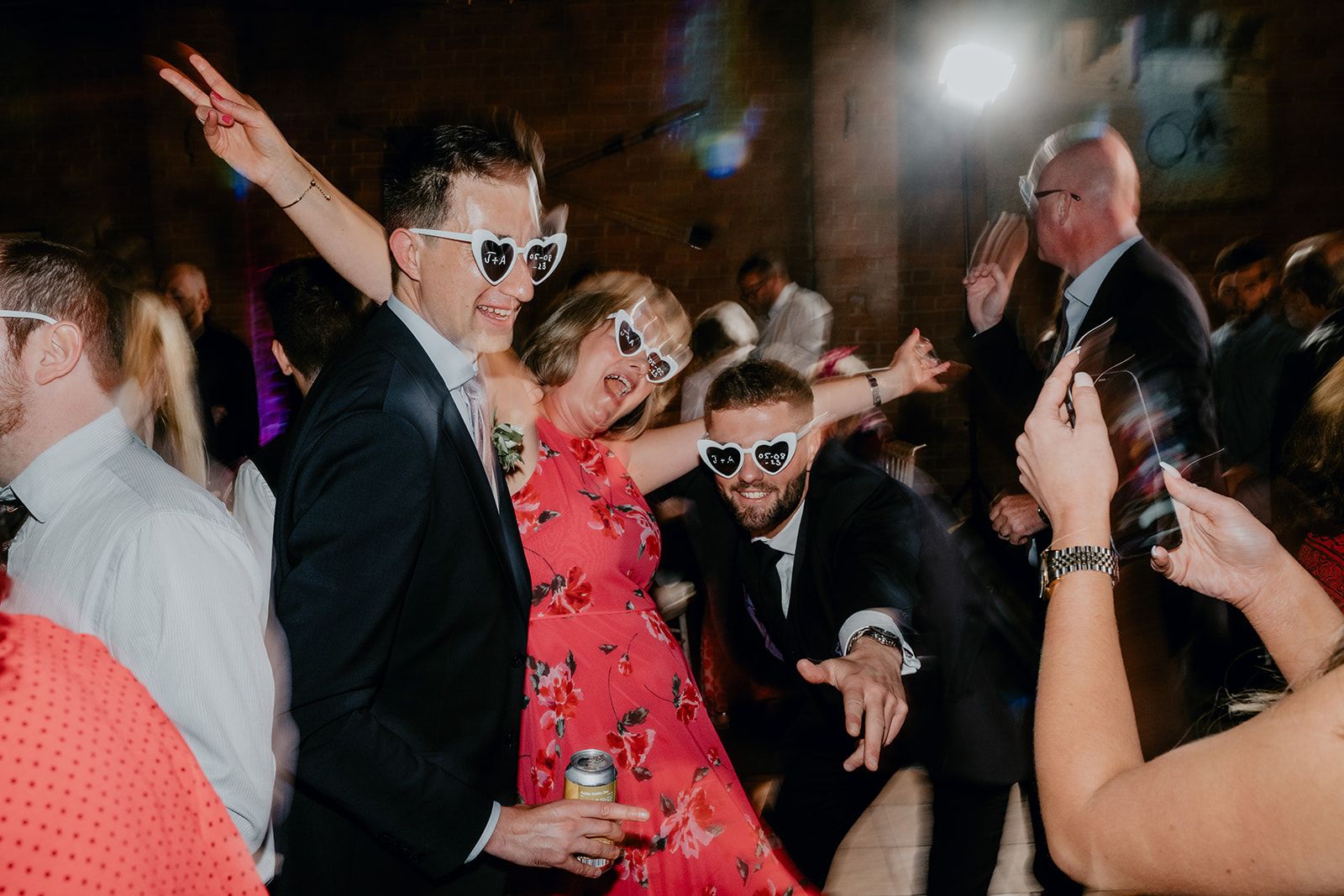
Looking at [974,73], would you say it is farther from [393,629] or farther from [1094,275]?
[393,629]

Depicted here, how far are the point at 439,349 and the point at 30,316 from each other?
62cm

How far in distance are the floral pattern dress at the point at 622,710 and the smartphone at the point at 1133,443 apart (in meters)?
1.06

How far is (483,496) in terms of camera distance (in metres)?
1.65

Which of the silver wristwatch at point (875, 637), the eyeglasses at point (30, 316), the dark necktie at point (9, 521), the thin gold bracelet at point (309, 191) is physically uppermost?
the thin gold bracelet at point (309, 191)

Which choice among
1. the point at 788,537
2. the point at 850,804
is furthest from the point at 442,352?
the point at 850,804

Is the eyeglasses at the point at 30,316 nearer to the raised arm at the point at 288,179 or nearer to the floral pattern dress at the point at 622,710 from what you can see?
the raised arm at the point at 288,179

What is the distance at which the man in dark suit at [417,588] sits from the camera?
1.43 m

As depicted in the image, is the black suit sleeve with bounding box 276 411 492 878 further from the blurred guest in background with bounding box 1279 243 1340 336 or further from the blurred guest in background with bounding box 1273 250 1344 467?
the blurred guest in background with bounding box 1279 243 1340 336

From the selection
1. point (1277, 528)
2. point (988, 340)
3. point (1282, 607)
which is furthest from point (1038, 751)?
point (1277, 528)

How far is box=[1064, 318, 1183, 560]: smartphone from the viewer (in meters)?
2.23

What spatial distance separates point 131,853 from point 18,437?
847 mm

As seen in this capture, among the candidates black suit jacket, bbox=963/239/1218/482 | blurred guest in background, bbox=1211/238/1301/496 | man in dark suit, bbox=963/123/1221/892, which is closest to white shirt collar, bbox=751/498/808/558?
man in dark suit, bbox=963/123/1221/892

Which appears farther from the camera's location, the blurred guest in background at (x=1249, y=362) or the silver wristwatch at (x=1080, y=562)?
the blurred guest in background at (x=1249, y=362)

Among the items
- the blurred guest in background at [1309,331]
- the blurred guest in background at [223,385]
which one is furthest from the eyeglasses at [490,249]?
the blurred guest in background at [223,385]
